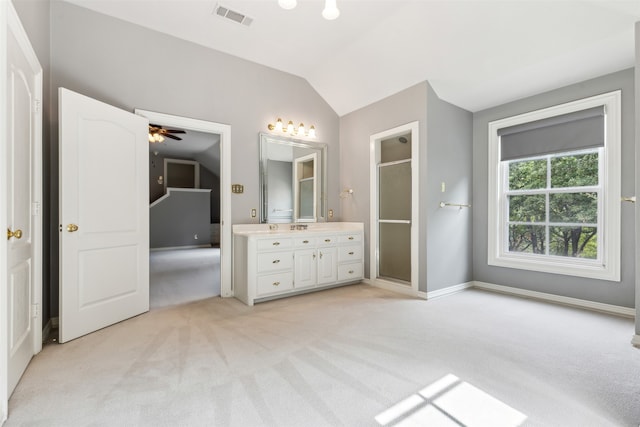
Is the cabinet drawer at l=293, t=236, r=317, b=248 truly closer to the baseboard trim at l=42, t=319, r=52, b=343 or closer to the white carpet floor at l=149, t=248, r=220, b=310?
the white carpet floor at l=149, t=248, r=220, b=310

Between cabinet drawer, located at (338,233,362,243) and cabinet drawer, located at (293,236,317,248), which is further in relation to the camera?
cabinet drawer, located at (338,233,362,243)

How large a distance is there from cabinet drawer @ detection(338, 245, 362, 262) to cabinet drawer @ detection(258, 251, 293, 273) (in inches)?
31.9

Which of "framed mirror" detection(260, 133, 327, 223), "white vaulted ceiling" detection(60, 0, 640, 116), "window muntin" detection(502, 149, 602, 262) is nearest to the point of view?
"white vaulted ceiling" detection(60, 0, 640, 116)

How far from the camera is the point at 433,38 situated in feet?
10.0

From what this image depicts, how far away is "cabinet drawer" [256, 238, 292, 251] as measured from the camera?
130 inches

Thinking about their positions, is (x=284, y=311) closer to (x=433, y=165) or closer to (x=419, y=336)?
(x=419, y=336)

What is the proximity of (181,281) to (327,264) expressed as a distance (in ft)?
Answer: 7.61

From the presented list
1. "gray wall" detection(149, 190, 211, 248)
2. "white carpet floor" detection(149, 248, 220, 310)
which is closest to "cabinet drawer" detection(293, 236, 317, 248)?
"white carpet floor" detection(149, 248, 220, 310)

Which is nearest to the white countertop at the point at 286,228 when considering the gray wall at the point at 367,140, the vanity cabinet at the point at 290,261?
the vanity cabinet at the point at 290,261

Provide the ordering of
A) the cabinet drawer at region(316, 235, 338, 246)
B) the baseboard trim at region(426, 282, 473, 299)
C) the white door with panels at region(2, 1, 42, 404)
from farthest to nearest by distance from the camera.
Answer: the cabinet drawer at region(316, 235, 338, 246) → the baseboard trim at region(426, 282, 473, 299) → the white door with panels at region(2, 1, 42, 404)

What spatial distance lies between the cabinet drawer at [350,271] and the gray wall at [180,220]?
272 inches

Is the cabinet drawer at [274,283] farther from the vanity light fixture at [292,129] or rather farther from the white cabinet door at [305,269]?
the vanity light fixture at [292,129]

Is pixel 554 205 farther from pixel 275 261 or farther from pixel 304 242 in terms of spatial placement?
pixel 275 261

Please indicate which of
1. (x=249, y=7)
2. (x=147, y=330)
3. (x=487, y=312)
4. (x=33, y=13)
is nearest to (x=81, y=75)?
(x=33, y=13)
